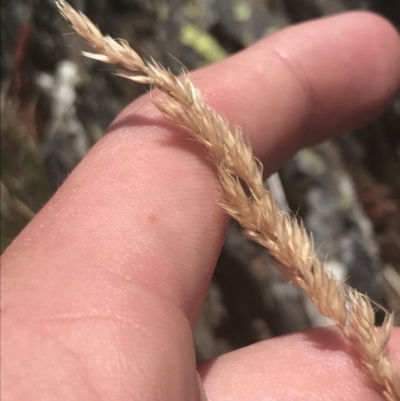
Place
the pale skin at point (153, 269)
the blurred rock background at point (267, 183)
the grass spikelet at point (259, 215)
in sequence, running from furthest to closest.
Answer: the blurred rock background at point (267, 183) → the grass spikelet at point (259, 215) → the pale skin at point (153, 269)

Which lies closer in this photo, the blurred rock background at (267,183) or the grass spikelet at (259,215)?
the grass spikelet at (259,215)

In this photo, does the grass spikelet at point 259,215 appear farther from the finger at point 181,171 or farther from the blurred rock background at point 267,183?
the blurred rock background at point 267,183

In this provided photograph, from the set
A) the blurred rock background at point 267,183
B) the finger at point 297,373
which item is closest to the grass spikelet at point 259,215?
the finger at point 297,373

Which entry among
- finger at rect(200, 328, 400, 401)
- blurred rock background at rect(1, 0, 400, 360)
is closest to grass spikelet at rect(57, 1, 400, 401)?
finger at rect(200, 328, 400, 401)

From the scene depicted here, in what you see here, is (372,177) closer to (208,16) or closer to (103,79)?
(208,16)

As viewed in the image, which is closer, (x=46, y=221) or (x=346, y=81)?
(x=46, y=221)

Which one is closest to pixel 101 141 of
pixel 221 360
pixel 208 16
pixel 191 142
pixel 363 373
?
pixel 191 142

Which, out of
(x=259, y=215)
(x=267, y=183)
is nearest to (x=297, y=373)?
(x=259, y=215)
